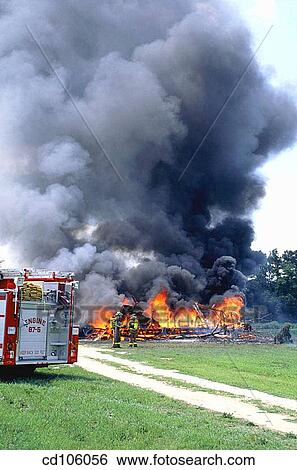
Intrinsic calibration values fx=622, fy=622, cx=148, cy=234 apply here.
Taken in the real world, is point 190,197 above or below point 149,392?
above

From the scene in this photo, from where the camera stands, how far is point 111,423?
10.3 meters

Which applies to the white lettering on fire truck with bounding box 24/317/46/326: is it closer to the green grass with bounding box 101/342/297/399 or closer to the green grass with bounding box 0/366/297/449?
the green grass with bounding box 0/366/297/449

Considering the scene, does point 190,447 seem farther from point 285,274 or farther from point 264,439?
point 285,274

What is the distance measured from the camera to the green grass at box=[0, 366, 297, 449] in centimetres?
881

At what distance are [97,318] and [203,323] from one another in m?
8.87

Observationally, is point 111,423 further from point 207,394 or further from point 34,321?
point 34,321

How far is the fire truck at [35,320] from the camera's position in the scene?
52.9 feet

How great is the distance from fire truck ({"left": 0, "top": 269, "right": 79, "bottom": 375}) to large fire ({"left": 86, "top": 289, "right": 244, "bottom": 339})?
86.4ft

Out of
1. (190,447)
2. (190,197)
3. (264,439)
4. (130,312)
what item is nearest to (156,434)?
(190,447)

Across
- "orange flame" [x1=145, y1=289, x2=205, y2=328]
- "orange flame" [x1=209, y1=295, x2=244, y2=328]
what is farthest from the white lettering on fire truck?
"orange flame" [x1=209, y1=295, x2=244, y2=328]

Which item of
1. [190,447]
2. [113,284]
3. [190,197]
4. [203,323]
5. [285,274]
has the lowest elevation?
[190,447]

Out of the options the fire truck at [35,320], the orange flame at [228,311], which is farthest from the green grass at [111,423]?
the orange flame at [228,311]

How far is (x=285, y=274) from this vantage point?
8669 cm

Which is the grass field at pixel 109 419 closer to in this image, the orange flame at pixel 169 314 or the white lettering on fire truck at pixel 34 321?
the white lettering on fire truck at pixel 34 321
